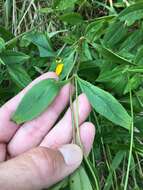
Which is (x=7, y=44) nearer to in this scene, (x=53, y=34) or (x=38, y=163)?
(x=53, y=34)

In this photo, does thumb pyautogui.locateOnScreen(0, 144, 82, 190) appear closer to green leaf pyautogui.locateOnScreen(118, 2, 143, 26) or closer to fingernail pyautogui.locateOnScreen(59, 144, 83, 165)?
fingernail pyautogui.locateOnScreen(59, 144, 83, 165)

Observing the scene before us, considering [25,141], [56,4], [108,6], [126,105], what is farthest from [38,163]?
[108,6]

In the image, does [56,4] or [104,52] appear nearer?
[104,52]

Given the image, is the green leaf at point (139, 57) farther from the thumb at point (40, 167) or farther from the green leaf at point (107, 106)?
the thumb at point (40, 167)

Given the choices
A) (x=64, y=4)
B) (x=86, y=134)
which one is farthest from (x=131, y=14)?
(x=86, y=134)

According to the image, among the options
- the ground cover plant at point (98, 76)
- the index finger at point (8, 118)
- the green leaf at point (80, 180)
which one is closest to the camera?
the green leaf at point (80, 180)

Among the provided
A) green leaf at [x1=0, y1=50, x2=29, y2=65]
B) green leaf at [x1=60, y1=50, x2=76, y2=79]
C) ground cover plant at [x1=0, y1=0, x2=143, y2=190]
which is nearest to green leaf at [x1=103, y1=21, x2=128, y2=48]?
ground cover plant at [x1=0, y1=0, x2=143, y2=190]

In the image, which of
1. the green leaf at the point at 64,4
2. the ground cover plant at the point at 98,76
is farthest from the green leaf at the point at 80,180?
the green leaf at the point at 64,4
